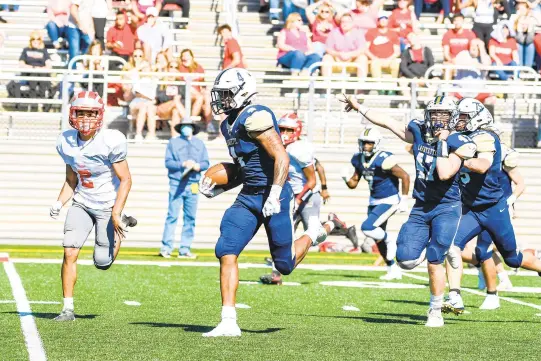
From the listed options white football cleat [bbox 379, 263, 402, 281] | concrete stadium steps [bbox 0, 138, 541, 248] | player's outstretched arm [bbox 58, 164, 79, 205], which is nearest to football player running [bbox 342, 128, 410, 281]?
white football cleat [bbox 379, 263, 402, 281]

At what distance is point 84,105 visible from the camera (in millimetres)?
10055

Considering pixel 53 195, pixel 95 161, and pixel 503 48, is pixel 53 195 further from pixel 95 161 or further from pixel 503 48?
pixel 95 161

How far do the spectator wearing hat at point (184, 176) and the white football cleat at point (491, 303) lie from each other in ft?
22.3

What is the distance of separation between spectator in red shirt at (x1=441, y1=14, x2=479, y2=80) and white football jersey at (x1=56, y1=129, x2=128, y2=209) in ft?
41.1

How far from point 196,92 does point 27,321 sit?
34.5 feet

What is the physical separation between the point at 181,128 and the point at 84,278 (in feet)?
14.2

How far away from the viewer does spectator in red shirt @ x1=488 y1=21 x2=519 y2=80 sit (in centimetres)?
2217

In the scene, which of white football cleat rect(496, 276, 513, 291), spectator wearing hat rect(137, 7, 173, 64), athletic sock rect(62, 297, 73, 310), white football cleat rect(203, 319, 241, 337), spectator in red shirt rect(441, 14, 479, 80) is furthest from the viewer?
spectator in red shirt rect(441, 14, 479, 80)

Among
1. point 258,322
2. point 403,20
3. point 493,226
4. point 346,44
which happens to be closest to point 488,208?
point 493,226

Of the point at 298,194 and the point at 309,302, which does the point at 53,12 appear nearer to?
the point at 298,194

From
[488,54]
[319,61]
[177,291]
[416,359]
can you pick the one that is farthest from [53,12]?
[416,359]

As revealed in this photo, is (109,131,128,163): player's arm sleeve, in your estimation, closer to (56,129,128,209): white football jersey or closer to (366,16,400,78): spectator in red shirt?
(56,129,128,209): white football jersey

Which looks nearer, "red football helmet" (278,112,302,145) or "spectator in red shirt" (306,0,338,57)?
"red football helmet" (278,112,302,145)

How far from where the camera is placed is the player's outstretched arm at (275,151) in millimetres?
8953
